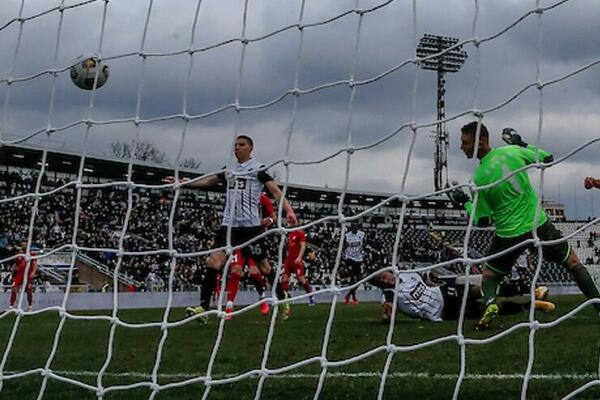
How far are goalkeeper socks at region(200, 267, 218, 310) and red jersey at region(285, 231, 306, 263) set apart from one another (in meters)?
4.05

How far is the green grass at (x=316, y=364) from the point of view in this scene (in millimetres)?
3885

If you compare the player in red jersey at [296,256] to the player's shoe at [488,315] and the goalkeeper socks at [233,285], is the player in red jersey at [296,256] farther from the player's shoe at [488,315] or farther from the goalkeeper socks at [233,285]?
the player's shoe at [488,315]

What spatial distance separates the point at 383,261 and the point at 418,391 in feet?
59.1

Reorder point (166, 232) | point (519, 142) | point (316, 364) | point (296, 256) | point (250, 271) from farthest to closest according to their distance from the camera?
point (166, 232) → point (296, 256) → point (250, 271) → point (519, 142) → point (316, 364)

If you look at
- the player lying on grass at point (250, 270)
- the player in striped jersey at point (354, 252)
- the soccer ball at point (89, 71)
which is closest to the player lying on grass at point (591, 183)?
the player lying on grass at point (250, 270)

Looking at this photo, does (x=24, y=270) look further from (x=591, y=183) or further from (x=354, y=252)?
(x=354, y=252)

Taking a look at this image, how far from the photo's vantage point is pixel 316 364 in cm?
483

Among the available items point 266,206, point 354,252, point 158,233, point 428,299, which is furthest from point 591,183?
point 158,233

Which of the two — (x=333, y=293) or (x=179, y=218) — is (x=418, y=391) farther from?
(x=179, y=218)

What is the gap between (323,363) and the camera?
360 cm

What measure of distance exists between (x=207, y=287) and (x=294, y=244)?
441 cm

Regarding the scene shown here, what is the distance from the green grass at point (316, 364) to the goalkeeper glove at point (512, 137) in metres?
1.48

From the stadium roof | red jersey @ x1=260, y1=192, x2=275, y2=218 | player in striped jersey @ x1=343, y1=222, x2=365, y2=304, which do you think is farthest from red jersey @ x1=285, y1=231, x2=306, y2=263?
player in striped jersey @ x1=343, y1=222, x2=365, y2=304

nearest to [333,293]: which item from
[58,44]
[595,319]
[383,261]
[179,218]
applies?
[58,44]
